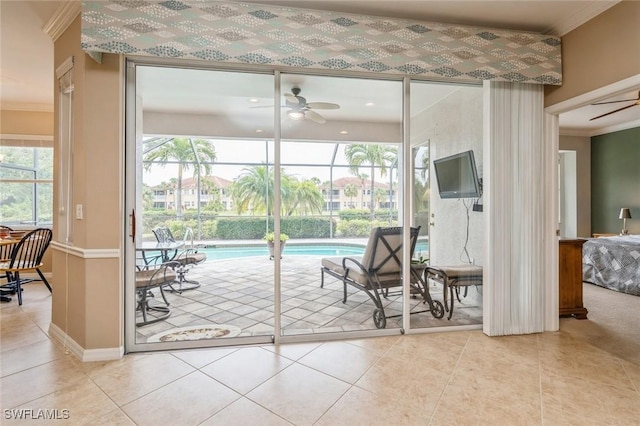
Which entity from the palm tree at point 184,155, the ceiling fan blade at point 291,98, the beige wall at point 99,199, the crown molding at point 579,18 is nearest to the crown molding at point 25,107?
the beige wall at point 99,199

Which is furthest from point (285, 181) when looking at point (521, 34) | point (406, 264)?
point (521, 34)

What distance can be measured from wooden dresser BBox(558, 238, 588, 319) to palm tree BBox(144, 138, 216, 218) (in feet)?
12.7

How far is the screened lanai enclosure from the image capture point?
2.91 metres

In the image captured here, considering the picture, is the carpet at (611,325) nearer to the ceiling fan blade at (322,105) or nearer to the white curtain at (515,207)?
the white curtain at (515,207)

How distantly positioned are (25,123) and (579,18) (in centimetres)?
746

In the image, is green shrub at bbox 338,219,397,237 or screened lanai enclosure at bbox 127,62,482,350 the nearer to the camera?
screened lanai enclosure at bbox 127,62,482,350

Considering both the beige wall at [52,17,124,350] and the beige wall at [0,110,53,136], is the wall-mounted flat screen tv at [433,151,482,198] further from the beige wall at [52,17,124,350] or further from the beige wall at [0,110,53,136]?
the beige wall at [0,110,53,136]

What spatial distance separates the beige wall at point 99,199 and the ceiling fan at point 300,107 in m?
1.37

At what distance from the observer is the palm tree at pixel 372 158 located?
3.16 metres

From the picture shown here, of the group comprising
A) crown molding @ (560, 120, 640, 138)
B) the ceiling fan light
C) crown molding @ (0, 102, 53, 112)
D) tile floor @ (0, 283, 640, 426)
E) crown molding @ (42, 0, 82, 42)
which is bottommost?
tile floor @ (0, 283, 640, 426)

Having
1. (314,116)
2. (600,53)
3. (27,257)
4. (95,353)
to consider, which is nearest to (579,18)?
(600,53)

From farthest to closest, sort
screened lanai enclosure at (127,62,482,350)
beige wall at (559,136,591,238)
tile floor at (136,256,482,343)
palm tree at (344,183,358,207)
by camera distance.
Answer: beige wall at (559,136,591,238) → palm tree at (344,183,358,207) → tile floor at (136,256,482,343) → screened lanai enclosure at (127,62,482,350)
